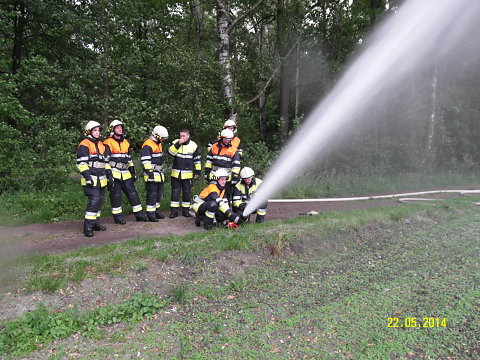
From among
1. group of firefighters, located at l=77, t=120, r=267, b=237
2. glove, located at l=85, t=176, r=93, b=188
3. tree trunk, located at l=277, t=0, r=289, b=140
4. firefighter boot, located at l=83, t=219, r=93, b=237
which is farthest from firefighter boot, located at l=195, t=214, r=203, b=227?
tree trunk, located at l=277, t=0, r=289, b=140

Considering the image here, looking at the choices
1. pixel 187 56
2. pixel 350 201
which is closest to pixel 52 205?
pixel 187 56

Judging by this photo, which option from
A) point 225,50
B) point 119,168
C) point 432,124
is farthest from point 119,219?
point 432,124

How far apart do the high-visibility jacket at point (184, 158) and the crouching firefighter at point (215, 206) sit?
0.92 meters

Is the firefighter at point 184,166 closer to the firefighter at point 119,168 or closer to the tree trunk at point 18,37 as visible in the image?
the firefighter at point 119,168

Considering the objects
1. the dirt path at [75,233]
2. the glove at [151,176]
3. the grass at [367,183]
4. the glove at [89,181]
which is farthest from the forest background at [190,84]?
the glove at [89,181]

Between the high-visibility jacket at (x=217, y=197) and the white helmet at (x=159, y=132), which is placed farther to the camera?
the white helmet at (x=159, y=132)

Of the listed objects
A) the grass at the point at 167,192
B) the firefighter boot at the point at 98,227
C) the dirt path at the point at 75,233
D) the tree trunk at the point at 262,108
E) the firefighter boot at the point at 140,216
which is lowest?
the dirt path at the point at 75,233

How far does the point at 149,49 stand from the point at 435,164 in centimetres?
1365

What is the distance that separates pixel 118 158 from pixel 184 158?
1.44 m

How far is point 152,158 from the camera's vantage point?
297 inches

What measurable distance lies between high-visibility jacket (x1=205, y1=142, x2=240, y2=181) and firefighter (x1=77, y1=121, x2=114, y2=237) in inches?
90.7

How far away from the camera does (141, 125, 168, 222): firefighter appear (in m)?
7.46

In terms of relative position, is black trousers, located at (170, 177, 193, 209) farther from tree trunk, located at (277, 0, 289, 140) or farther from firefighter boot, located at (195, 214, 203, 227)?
tree trunk, located at (277, 0, 289, 140)

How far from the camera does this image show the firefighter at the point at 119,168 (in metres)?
7.20
